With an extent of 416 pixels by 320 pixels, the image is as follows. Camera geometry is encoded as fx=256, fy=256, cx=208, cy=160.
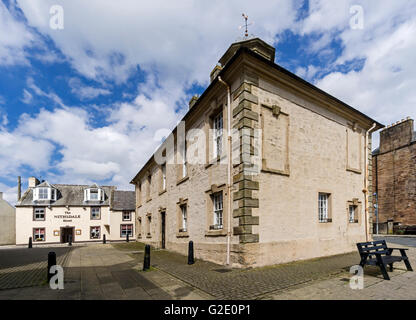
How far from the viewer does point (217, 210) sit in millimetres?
10453

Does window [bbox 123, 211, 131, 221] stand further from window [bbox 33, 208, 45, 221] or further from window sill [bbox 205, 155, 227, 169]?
window sill [bbox 205, 155, 227, 169]

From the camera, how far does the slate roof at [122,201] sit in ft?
109

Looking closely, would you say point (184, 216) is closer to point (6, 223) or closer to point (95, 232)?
point (95, 232)

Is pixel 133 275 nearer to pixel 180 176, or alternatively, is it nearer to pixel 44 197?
pixel 180 176

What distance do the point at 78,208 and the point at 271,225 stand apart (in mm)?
30264

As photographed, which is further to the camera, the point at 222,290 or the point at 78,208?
the point at 78,208

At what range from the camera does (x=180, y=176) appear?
565 inches

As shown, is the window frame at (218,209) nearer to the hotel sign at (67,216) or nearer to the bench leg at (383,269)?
the bench leg at (383,269)

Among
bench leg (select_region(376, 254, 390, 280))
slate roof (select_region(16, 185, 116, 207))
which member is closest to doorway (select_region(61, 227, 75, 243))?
slate roof (select_region(16, 185, 116, 207))

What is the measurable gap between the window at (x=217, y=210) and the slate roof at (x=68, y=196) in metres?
27.2

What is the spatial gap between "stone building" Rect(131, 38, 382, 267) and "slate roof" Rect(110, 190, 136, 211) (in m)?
20.8

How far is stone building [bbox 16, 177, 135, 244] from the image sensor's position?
3016 cm
